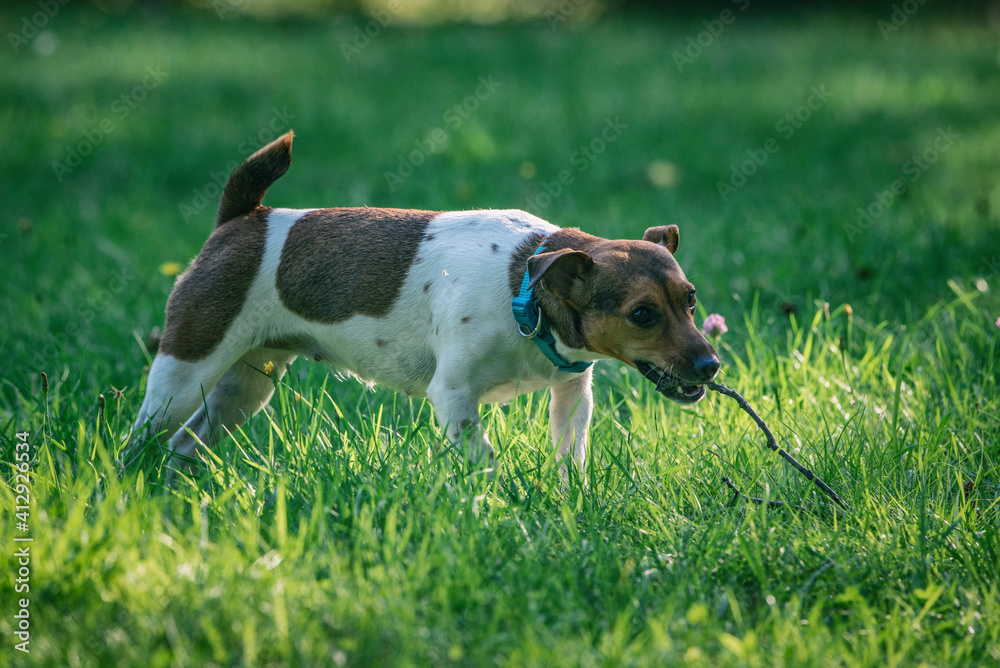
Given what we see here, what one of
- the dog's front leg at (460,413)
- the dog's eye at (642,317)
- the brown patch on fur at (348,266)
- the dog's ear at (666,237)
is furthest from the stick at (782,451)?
the brown patch on fur at (348,266)

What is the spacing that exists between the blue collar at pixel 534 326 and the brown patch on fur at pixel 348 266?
534mm

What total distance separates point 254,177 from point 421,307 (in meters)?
0.95

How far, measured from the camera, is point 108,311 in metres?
5.09

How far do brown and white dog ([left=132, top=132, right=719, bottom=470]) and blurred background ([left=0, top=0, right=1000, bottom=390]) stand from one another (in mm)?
1152

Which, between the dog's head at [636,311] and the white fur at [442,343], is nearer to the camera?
the dog's head at [636,311]

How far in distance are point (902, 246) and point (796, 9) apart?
13.4 meters

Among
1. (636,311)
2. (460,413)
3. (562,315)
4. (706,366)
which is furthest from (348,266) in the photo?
(706,366)

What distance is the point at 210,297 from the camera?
3348 mm

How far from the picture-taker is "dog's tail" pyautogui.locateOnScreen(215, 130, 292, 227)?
353cm

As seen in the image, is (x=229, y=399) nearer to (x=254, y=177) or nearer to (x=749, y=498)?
(x=254, y=177)

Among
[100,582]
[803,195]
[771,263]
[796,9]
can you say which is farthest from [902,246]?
[796,9]

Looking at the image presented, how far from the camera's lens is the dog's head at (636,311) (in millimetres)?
2828

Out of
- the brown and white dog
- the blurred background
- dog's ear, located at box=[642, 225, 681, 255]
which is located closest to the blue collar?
the brown and white dog

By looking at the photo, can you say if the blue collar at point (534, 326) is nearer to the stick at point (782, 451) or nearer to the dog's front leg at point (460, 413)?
the dog's front leg at point (460, 413)
